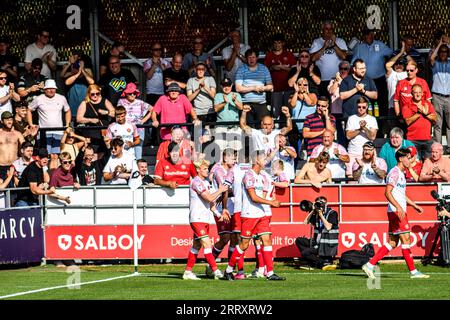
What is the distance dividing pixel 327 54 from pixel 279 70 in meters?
1.12

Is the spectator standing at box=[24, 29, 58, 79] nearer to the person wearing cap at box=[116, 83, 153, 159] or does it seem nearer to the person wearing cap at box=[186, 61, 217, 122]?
the person wearing cap at box=[116, 83, 153, 159]

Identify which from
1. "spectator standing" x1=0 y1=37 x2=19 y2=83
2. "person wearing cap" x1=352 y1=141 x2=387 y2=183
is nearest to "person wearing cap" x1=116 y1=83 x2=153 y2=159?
"spectator standing" x1=0 y1=37 x2=19 y2=83

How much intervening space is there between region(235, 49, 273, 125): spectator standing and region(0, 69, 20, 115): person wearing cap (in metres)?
4.88

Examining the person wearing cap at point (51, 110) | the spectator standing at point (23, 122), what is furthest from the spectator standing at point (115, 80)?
the spectator standing at point (23, 122)

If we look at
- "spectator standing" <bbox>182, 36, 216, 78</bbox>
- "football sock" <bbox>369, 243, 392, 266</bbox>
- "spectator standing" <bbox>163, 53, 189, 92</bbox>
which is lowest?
"football sock" <bbox>369, 243, 392, 266</bbox>

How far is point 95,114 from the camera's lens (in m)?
26.7

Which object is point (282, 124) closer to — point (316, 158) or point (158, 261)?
point (316, 158)

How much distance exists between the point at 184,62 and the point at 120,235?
16.6 feet

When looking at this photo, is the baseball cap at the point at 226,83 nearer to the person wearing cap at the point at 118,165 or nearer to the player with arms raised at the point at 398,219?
the person wearing cap at the point at 118,165

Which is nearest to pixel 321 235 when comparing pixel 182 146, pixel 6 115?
pixel 182 146

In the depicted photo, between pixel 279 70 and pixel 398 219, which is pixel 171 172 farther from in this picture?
pixel 398 219

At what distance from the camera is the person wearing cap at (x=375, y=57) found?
1049 inches

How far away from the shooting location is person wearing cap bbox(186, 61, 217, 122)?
2639 centimetres
